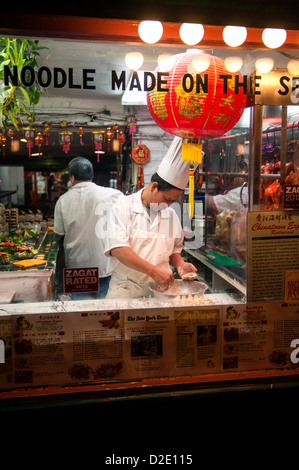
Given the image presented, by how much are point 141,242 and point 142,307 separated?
22.6 inches

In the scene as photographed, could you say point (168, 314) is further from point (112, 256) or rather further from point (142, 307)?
point (112, 256)

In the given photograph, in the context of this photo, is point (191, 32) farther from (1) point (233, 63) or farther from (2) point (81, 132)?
(2) point (81, 132)

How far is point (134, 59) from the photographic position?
2188mm

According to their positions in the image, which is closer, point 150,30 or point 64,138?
point 150,30

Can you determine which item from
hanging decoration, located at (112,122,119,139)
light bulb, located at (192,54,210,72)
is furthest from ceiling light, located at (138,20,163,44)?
hanging decoration, located at (112,122,119,139)

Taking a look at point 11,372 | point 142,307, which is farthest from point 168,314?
point 11,372

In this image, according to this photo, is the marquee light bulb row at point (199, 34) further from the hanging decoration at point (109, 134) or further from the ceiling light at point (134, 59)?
the hanging decoration at point (109, 134)

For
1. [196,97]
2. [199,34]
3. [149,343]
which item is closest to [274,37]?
[199,34]

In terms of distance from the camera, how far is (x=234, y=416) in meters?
2.32

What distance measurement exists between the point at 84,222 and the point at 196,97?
0.98m

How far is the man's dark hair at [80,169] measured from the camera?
7.46ft

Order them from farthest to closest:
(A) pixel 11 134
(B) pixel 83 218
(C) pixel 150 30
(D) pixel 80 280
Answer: (B) pixel 83 218, (A) pixel 11 134, (D) pixel 80 280, (C) pixel 150 30

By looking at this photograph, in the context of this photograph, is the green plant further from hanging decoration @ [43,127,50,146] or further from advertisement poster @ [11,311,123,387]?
advertisement poster @ [11,311,123,387]

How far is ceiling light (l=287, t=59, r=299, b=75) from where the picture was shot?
7.73ft
